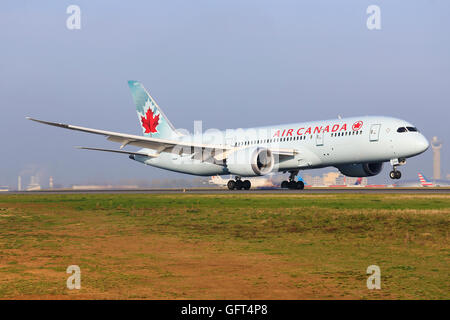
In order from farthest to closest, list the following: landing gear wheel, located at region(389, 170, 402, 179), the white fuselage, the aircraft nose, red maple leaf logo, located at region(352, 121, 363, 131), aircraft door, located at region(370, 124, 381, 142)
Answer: red maple leaf logo, located at region(352, 121, 363, 131)
aircraft door, located at region(370, 124, 381, 142)
the white fuselage
the aircraft nose
landing gear wheel, located at region(389, 170, 402, 179)

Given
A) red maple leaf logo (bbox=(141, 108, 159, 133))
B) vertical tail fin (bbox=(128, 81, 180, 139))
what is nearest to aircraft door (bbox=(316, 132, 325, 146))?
vertical tail fin (bbox=(128, 81, 180, 139))

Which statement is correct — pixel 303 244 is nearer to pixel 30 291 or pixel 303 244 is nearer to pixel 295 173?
pixel 30 291

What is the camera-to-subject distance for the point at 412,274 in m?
11.2

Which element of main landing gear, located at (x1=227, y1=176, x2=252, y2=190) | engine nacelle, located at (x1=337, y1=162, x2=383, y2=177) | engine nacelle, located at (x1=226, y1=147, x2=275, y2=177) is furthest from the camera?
main landing gear, located at (x1=227, y1=176, x2=252, y2=190)

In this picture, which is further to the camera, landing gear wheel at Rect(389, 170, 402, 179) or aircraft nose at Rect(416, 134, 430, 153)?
aircraft nose at Rect(416, 134, 430, 153)

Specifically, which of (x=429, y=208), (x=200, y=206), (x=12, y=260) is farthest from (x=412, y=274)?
(x=200, y=206)

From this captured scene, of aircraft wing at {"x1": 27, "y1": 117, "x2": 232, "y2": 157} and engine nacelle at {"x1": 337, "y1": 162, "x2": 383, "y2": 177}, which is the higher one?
aircraft wing at {"x1": 27, "y1": 117, "x2": 232, "y2": 157}

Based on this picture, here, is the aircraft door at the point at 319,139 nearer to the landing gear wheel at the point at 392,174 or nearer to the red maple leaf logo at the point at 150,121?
the landing gear wheel at the point at 392,174

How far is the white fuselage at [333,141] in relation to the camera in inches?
1502

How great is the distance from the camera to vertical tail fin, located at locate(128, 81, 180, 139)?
55906 mm

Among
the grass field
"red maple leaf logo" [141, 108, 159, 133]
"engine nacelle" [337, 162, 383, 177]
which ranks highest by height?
"red maple leaf logo" [141, 108, 159, 133]

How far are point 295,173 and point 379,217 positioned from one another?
2746cm

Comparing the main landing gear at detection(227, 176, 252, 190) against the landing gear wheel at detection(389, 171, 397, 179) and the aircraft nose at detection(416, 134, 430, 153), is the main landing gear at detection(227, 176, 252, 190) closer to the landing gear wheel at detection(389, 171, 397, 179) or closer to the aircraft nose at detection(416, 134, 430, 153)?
the landing gear wheel at detection(389, 171, 397, 179)

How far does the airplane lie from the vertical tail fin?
7.51 feet
